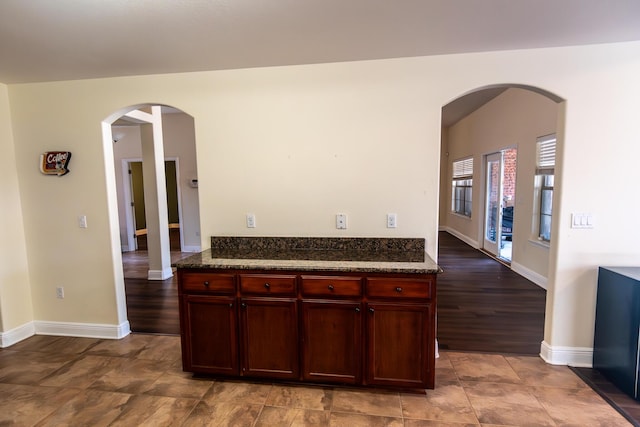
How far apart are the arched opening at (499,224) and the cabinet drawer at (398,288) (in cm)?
112

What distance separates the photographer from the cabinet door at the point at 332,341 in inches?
83.4

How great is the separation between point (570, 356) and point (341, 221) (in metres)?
2.08

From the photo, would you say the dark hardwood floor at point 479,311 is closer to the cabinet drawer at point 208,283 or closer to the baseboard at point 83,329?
the baseboard at point 83,329

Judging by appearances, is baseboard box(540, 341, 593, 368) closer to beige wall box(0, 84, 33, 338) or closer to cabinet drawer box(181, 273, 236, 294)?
cabinet drawer box(181, 273, 236, 294)

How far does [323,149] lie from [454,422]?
2077 mm

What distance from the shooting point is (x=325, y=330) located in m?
2.15

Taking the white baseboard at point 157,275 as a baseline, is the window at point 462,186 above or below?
above

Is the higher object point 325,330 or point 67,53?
point 67,53

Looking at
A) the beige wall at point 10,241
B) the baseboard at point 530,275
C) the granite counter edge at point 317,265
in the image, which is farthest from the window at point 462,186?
the beige wall at point 10,241

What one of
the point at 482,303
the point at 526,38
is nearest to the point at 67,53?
the point at 526,38

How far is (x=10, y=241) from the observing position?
9.61ft

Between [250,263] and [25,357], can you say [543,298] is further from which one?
[25,357]

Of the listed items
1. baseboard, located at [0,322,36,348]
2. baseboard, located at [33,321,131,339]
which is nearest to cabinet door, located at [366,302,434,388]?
baseboard, located at [33,321,131,339]

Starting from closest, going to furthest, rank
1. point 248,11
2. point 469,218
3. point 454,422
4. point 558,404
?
point 248,11, point 454,422, point 558,404, point 469,218
